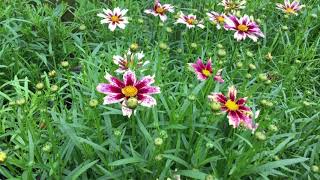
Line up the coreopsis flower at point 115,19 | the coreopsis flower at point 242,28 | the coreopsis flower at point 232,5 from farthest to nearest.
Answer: the coreopsis flower at point 232,5, the coreopsis flower at point 115,19, the coreopsis flower at point 242,28

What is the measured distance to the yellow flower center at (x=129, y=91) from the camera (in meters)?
1.42

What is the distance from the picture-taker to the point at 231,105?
1477 mm

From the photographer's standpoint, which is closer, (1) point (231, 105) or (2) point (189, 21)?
(1) point (231, 105)

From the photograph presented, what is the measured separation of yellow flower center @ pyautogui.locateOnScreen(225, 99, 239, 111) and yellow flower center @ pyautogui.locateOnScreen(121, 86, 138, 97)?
325 mm

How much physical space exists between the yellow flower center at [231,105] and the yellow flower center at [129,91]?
1.07 feet

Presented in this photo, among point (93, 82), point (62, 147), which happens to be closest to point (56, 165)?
point (62, 147)

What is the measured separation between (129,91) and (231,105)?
362 mm

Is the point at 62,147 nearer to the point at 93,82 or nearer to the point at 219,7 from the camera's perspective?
the point at 93,82

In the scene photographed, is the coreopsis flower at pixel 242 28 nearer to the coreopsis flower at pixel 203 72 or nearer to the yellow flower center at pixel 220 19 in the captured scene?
the yellow flower center at pixel 220 19

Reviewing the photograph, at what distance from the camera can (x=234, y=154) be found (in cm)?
149

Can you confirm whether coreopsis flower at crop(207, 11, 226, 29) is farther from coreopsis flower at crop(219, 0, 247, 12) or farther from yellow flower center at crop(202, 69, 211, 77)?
yellow flower center at crop(202, 69, 211, 77)

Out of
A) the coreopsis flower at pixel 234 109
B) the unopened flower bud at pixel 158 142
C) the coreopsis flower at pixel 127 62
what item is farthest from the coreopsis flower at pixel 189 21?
the unopened flower bud at pixel 158 142

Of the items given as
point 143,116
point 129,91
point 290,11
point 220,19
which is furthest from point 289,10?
point 129,91

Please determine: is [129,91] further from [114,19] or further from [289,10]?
[289,10]
